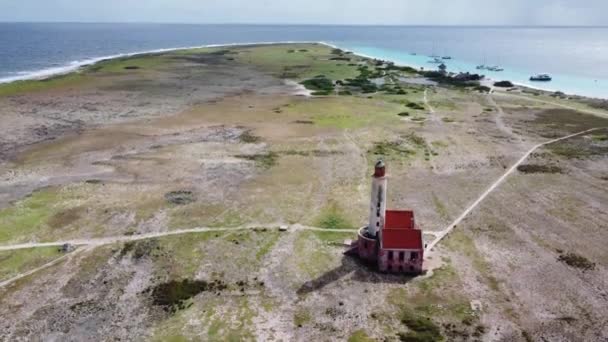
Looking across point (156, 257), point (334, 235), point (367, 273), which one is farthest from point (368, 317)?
point (156, 257)

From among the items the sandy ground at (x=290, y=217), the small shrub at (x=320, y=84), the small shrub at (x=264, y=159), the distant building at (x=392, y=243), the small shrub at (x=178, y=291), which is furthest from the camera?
the small shrub at (x=320, y=84)

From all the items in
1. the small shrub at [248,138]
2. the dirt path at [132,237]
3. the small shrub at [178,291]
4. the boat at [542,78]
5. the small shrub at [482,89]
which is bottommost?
the small shrub at [178,291]

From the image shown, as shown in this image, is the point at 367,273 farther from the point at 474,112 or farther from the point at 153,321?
the point at 474,112

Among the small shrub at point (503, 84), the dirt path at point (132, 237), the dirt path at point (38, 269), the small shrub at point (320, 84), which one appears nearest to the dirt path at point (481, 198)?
the dirt path at point (132, 237)

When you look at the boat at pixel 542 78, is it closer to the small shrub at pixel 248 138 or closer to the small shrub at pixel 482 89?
the small shrub at pixel 482 89

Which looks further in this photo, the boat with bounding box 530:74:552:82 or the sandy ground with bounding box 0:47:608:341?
the boat with bounding box 530:74:552:82

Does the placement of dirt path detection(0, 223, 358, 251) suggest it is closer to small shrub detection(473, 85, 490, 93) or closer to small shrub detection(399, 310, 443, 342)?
small shrub detection(399, 310, 443, 342)

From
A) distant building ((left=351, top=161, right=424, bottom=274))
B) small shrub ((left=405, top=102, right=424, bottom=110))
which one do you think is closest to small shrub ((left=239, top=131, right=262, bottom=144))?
small shrub ((left=405, top=102, right=424, bottom=110))

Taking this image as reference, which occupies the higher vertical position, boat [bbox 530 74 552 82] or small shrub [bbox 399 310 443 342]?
boat [bbox 530 74 552 82]

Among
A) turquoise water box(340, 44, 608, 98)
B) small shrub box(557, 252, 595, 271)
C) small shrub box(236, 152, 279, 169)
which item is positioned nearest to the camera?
small shrub box(557, 252, 595, 271)
